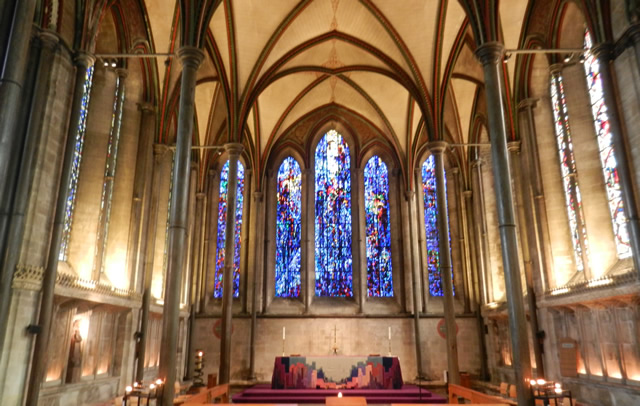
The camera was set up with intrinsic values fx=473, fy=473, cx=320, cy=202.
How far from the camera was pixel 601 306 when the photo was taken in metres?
11.1

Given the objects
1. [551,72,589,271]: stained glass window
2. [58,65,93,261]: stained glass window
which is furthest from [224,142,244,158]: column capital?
[551,72,589,271]: stained glass window

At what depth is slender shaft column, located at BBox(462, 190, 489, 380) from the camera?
18019mm

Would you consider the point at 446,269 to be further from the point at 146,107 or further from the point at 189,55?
the point at 146,107

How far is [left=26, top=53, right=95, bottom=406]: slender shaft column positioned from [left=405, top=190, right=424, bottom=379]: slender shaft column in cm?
1245

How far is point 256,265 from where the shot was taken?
19547 mm

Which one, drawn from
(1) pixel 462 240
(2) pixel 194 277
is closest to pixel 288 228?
(2) pixel 194 277

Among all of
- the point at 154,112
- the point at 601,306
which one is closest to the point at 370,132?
the point at 154,112

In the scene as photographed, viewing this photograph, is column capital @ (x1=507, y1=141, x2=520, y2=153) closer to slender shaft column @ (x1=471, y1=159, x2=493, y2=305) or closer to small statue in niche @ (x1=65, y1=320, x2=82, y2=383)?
slender shaft column @ (x1=471, y1=159, x2=493, y2=305)

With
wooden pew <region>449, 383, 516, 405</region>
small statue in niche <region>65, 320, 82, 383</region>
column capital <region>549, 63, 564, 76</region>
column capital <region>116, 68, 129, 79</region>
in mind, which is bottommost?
wooden pew <region>449, 383, 516, 405</region>

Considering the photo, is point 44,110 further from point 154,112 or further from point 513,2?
point 513,2

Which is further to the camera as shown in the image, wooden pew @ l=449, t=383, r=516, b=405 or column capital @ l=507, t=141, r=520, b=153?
column capital @ l=507, t=141, r=520, b=153

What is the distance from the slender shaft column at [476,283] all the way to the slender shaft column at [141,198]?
41.0ft

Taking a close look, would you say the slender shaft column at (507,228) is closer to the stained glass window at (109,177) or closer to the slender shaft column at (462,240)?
the stained glass window at (109,177)

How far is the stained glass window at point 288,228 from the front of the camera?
2006 centimetres
